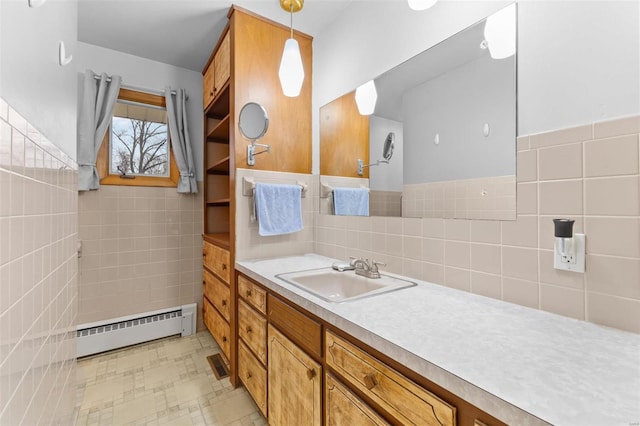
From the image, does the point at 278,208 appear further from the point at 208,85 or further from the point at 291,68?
the point at 208,85

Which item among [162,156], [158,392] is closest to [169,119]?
[162,156]

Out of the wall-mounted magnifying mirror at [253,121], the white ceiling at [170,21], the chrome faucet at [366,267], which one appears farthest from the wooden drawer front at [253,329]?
the white ceiling at [170,21]

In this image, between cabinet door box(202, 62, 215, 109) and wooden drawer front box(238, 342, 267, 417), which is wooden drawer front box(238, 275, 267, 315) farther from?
cabinet door box(202, 62, 215, 109)

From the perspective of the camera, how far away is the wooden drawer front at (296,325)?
3.27 ft

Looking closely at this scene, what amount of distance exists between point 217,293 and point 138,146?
58.3 inches

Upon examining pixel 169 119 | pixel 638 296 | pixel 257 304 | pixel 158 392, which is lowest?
pixel 158 392

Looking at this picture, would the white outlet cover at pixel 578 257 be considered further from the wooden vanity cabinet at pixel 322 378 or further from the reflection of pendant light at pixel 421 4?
the reflection of pendant light at pixel 421 4

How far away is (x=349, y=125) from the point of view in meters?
1.73

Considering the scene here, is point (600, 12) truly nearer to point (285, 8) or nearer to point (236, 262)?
point (285, 8)

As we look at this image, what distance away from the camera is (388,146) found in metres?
1.51

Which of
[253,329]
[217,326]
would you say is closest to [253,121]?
[253,329]

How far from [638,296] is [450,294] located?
0.48 metres

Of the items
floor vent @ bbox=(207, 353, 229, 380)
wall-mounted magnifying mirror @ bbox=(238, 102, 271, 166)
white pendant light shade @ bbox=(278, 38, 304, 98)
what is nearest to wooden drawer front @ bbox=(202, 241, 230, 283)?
floor vent @ bbox=(207, 353, 229, 380)

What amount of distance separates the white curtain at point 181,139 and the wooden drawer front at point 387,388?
208 centimetres
